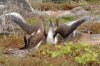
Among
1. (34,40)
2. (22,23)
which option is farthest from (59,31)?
(34,40)

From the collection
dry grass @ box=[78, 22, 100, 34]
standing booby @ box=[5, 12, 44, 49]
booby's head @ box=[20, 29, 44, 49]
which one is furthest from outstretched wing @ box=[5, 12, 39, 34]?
dry grass @ box=[78, 22, 100, 34]

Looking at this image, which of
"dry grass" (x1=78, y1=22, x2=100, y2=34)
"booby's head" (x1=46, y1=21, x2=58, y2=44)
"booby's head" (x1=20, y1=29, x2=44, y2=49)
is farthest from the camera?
"dry grass" (x1=78, y1=22, x2=100, y2=34)

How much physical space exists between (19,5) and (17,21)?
275 cm

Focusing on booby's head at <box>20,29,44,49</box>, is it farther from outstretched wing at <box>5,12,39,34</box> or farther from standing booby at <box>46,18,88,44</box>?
standing booby at <box>46,18,88,44</box>

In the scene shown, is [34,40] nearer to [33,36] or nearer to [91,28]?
[33,36]

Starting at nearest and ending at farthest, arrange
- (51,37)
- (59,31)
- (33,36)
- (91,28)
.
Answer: (33,36)
(51,37)
(59,31)
(91,28)

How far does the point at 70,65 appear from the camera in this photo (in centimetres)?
793

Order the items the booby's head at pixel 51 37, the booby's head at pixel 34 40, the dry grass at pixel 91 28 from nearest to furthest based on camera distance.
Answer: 1. the booby's head at pixel 34 40
2. the booby's head at pixel 51 37
3. the dry grass at pixel 91 28

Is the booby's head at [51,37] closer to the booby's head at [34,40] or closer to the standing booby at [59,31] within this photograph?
the standing booby at [59,31]

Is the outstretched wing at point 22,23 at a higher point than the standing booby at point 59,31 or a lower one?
higher

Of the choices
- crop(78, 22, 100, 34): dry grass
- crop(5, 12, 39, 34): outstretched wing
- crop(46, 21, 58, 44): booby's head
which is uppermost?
crop(5, 12, 39, 34): outstretched wing

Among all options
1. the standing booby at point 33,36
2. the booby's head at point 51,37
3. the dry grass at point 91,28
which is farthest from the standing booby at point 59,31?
the dry grass at point 91,28

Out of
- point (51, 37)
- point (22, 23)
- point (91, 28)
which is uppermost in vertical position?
point (22, 23)

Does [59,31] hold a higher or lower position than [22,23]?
lower
